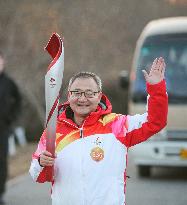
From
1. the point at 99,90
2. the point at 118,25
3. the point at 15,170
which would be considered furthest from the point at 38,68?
the point at 99,90

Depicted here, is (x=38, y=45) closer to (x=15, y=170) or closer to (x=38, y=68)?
(x=38, y=68)

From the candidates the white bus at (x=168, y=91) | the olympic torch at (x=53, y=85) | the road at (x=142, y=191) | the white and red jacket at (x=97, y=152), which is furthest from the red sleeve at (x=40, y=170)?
the white bus at (x=168, y=91)

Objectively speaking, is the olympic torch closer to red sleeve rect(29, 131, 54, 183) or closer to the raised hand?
red sleeve rect(29, 131, 54, 183)

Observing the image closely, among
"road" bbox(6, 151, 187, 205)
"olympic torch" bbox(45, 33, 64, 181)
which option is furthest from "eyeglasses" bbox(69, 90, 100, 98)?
"road" bbox(6, 151, 187, 205)

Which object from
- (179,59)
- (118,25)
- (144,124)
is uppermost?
(118,25)

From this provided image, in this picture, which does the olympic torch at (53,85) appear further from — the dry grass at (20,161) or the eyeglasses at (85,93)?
the dry grass at (20,161)

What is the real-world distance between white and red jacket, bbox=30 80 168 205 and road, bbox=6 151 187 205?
5091 millimetres

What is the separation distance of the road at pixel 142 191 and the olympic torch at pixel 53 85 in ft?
17.5

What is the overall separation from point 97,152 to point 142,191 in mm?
6435

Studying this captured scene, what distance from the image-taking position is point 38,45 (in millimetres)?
19594

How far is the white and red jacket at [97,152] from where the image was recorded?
470 centimetres

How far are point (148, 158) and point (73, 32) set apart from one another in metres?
7.73

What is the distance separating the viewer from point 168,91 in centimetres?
1233

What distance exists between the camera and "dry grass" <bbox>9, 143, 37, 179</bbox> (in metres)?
14.2
